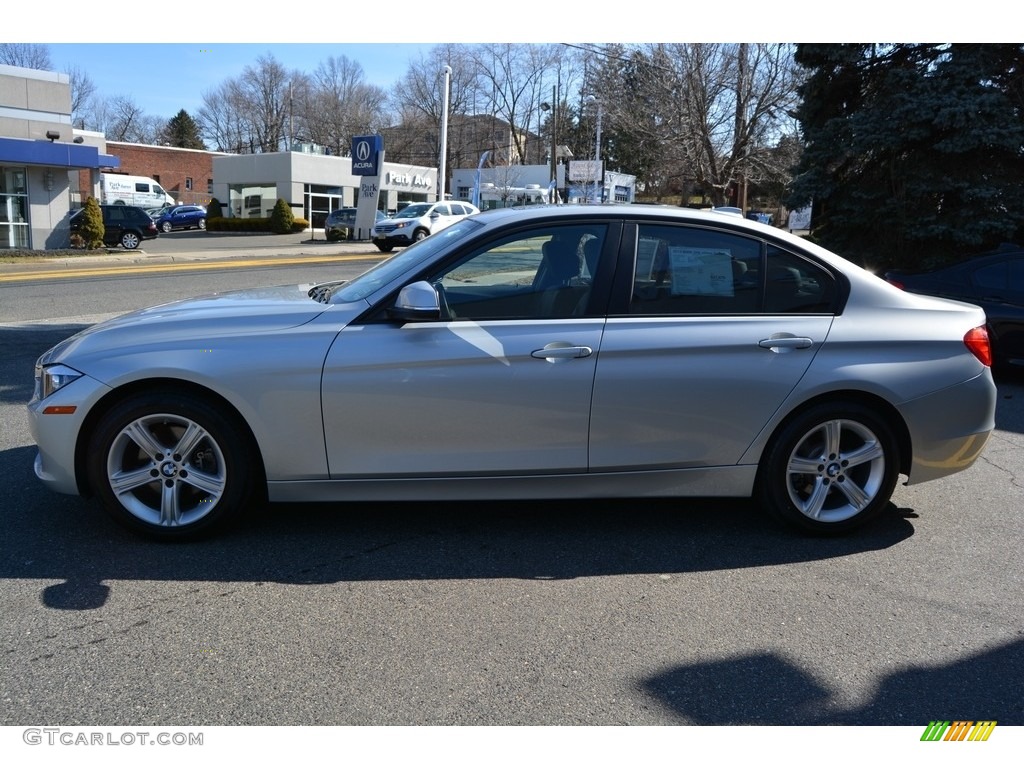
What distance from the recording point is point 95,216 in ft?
92.6

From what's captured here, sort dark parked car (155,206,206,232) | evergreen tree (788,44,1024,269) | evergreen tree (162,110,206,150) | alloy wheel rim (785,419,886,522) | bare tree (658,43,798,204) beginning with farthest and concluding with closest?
evergreen tree (162,110,206,150) < dark parked car (155,206,206,232) < bare tree (658,43,798,204) < evergreen tree (788,44,1024,269) < alloy wheel rim (785,419,886,522)

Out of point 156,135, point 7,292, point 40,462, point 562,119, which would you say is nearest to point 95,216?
point 7,292

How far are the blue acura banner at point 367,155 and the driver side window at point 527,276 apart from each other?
3136cm

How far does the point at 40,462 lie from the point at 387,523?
1.72 meters

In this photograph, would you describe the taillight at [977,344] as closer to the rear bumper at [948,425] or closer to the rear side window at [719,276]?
the rear bumper at [948,425]

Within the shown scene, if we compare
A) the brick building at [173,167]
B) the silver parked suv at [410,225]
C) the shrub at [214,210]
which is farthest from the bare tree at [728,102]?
the brick building at [173,167]

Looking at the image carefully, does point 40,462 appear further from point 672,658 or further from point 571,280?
point 672,658

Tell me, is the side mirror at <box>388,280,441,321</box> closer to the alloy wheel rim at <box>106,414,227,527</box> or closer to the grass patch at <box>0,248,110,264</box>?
the alloy wheel rim at <box>106,414,227,527</box>

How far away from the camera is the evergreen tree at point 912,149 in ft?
46.6

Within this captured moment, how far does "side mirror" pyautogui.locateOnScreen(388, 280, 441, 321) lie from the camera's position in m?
3.99

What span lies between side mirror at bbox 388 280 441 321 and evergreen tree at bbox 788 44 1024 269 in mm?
13255

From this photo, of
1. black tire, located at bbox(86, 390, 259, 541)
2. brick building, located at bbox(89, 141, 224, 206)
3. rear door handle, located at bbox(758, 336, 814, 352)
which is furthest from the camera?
brick building, located at bbox(89, 141, 224, 206)
